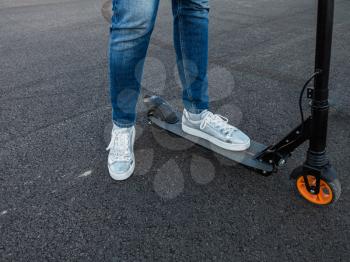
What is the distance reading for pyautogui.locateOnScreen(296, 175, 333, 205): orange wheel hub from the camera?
1.46 meters

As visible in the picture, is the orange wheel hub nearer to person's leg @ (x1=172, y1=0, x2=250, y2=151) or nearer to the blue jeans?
person's leg @ (x1=172, y1=0, x2=250, y2=151)

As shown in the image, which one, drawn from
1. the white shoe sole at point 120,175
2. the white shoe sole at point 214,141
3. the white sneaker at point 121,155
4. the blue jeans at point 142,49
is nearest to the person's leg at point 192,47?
the blue jeans at point 142,49

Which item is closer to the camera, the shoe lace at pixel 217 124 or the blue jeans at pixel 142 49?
the blue jeans at pixel 142 49

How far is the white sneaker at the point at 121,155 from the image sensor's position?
67.4 inches

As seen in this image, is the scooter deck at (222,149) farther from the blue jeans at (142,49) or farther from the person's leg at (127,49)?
the person's leg at (127,49)

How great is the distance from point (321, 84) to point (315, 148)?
0.25m

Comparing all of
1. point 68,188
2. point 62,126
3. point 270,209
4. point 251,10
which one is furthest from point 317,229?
point 251,10

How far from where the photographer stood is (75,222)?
1471 mm

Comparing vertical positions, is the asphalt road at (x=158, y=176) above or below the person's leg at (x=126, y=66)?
below

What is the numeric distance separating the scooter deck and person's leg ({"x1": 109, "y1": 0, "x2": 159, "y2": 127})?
1.02 ft

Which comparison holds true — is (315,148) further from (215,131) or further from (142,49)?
(142,49)

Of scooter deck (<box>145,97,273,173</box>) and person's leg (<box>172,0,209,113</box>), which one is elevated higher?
person's leg (<box>172,0,209,113</box>)

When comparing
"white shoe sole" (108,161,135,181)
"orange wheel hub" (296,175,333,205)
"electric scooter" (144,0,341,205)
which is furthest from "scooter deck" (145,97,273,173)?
"white shoe sole" (108,161,135,181)

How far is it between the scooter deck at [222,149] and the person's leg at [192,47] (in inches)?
5.7
